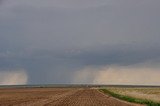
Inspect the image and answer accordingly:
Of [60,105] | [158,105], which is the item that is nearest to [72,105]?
[60,105]

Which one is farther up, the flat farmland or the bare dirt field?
the flat farmland

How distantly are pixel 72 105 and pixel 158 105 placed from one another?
9.67 metres

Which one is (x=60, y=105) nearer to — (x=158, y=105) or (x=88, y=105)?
(x=88, y=105)

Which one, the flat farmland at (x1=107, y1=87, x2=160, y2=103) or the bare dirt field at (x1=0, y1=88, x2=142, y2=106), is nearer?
the bare dirt field at (x1=0, y1=88, x2=142, y2=106)

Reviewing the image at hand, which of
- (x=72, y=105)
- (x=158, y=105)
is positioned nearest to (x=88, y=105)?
(x=72, y=105)

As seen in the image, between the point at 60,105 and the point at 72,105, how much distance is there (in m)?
1.37

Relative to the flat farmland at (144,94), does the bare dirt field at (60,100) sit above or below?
below

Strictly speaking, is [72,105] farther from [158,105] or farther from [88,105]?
[158,105]

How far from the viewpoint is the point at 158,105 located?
44.9 m

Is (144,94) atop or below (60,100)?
atop

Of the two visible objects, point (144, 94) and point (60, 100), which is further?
point (144, 94)

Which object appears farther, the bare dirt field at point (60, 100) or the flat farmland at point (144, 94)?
the flat farmland at point (144, 94)

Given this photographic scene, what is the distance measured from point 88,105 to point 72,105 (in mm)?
1914

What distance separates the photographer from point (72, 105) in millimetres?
47094
